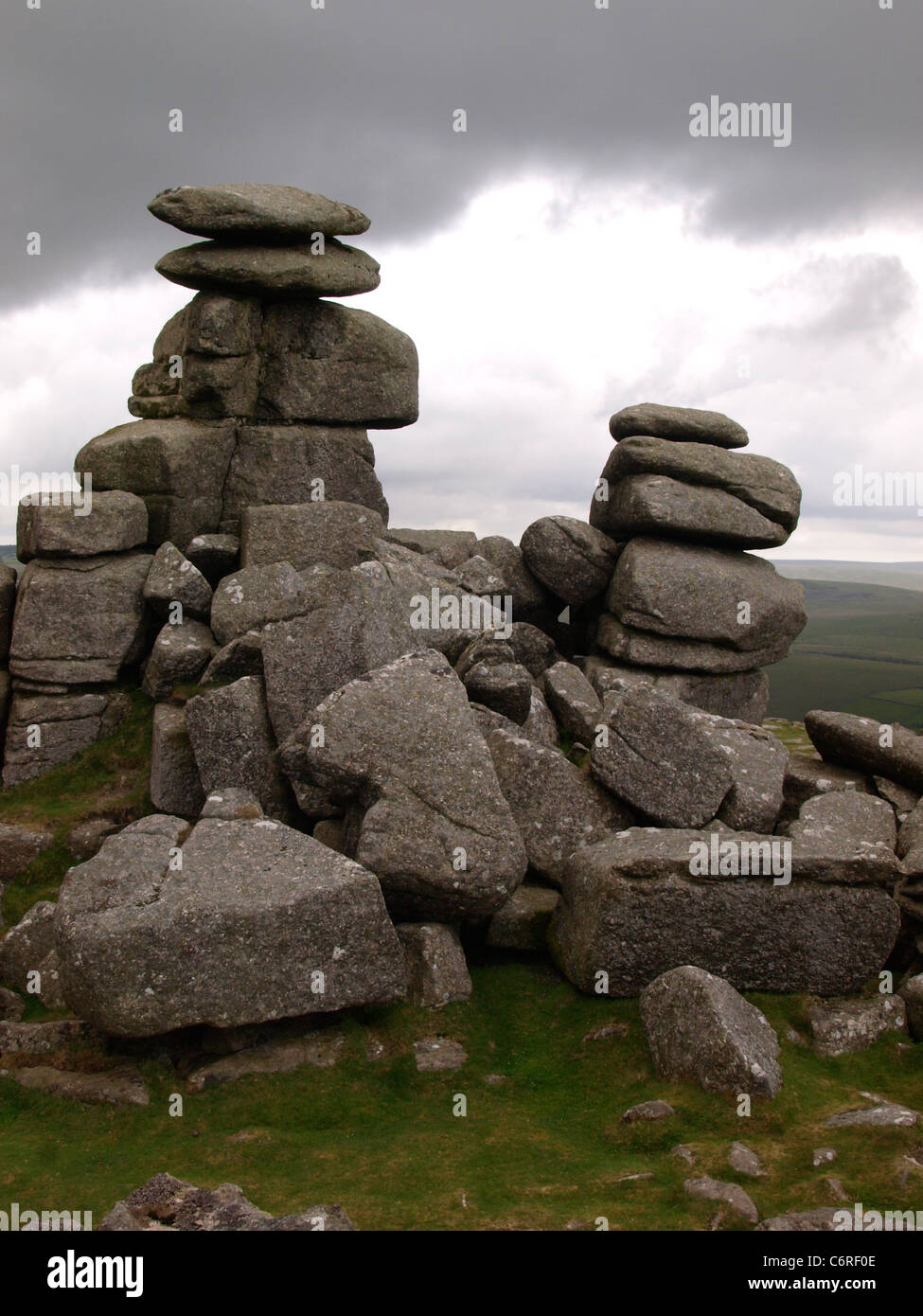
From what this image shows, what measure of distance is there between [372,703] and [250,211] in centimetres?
1312

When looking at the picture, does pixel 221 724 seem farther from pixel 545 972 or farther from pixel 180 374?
pixel 180 374

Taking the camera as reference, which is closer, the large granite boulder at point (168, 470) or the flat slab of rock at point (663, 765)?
the flat slab of rock at point (663, 765)

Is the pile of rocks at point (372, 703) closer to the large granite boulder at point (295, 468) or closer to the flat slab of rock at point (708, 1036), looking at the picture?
the large granite boulder at point (295, 468)

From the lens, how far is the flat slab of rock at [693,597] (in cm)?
2578

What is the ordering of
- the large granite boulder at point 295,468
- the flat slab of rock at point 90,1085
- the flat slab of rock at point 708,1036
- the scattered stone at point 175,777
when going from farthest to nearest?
the large granite boulder at point 295,468 < the scattered stone at point 175,777 < the flat slab of rock at point 90,1085 < the flat slab of rock at point 708,1036

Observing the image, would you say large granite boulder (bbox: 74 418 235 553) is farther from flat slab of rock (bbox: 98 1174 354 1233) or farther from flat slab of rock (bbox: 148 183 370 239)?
flat slab of rock (bbox: 98 1174 354 1233)

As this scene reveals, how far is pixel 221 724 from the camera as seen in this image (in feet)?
62.7

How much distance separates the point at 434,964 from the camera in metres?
16.1

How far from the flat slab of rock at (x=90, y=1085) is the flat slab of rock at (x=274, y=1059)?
723mm

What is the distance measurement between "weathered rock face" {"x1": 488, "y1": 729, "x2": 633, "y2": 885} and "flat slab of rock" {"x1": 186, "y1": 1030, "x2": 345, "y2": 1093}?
502 cm

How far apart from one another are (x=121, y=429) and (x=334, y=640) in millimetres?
9587

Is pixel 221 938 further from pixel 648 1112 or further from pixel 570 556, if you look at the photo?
pixel 570 556

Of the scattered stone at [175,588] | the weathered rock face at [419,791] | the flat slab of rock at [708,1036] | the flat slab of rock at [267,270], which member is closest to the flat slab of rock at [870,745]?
the flat slab of rock at [708,1036]

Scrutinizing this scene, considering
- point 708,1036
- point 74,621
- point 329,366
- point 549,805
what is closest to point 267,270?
point 329,366
